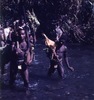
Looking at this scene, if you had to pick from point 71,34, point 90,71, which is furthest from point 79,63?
point 71,34

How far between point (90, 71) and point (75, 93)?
320cm

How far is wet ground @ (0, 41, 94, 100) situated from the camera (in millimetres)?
11962

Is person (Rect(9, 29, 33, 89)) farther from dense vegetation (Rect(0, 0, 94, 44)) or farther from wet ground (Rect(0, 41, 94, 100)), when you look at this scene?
dense vegetation (Rect(0, 0, 94, 44))

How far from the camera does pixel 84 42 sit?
74.7 ft

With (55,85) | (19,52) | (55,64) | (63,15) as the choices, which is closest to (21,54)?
(19,52)

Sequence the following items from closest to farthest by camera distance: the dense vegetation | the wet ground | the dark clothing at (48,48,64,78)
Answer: the wet ground
the dark clothing at (48,48,64,78)
the dense vegetation

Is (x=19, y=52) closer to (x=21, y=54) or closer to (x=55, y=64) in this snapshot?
(x=21, y=54)

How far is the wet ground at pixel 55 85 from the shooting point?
39.2 feet

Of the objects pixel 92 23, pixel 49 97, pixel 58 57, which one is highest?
pixel 92 23

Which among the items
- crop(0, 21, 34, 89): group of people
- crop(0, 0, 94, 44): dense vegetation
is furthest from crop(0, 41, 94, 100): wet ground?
crop(0, 0, 94, 44): dense vegetation

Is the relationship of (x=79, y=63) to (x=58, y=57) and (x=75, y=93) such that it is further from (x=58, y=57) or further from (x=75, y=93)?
(x=75, y=93)

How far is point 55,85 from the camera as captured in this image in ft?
43.1

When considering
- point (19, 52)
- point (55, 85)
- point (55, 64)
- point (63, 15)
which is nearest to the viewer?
point (19, 52)

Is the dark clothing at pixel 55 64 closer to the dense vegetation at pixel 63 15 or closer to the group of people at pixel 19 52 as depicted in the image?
the group of people at pixel 19 52
